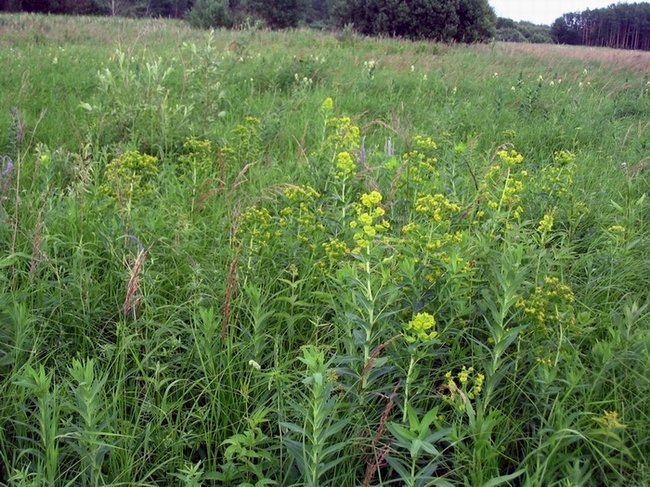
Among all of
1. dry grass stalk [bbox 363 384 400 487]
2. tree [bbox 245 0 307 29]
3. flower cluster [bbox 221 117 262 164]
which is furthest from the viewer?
tree [bbox 245 0 307 29]

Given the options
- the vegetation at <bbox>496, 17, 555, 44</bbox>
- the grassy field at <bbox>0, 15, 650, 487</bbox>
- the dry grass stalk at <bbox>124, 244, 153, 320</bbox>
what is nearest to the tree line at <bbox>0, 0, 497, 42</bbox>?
the grassy field at <bbox>0, 15, 650, 487</bbox>

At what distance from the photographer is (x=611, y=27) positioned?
136ft

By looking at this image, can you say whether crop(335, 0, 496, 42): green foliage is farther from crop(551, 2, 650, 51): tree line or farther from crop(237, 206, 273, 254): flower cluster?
crop(237, 206, 273, 254): flower cluster

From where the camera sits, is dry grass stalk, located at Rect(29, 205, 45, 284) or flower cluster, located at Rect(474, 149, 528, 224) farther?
flower cluster, located at Rect(474, 149, 528, 224)

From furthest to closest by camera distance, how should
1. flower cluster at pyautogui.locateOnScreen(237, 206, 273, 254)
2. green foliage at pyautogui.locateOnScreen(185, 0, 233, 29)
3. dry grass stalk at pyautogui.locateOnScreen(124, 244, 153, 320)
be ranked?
1. green foliage at pyautogui.locateOnScreen(185, 0, 233, 29)
2. flower cluster at pyautogui.locateOnScreen(237, 206, 273, 254)
3. dry grass stalk at pyautogui.locateOnScreen(124, 244, 153, 320)

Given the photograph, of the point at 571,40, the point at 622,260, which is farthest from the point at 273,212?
the point at 571,40

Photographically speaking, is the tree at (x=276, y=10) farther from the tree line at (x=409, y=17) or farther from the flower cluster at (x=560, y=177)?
the flower cluster at (x=560, y=177)

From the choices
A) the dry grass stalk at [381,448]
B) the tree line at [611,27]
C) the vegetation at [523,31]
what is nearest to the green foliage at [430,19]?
the tree line at [611,27]

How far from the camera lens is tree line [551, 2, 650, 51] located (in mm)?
36469

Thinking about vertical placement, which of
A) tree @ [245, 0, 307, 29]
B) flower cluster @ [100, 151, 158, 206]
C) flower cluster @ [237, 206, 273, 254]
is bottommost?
flower cluster @ [237, 206, 273, 254]

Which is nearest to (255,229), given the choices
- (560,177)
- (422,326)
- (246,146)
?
(422,326)

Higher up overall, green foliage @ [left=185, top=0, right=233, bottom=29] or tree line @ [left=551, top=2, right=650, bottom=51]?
tree line @ [left=551, top=2, right=650, bottom=51]

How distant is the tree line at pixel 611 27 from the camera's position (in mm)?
36469

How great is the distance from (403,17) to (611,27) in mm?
26263
